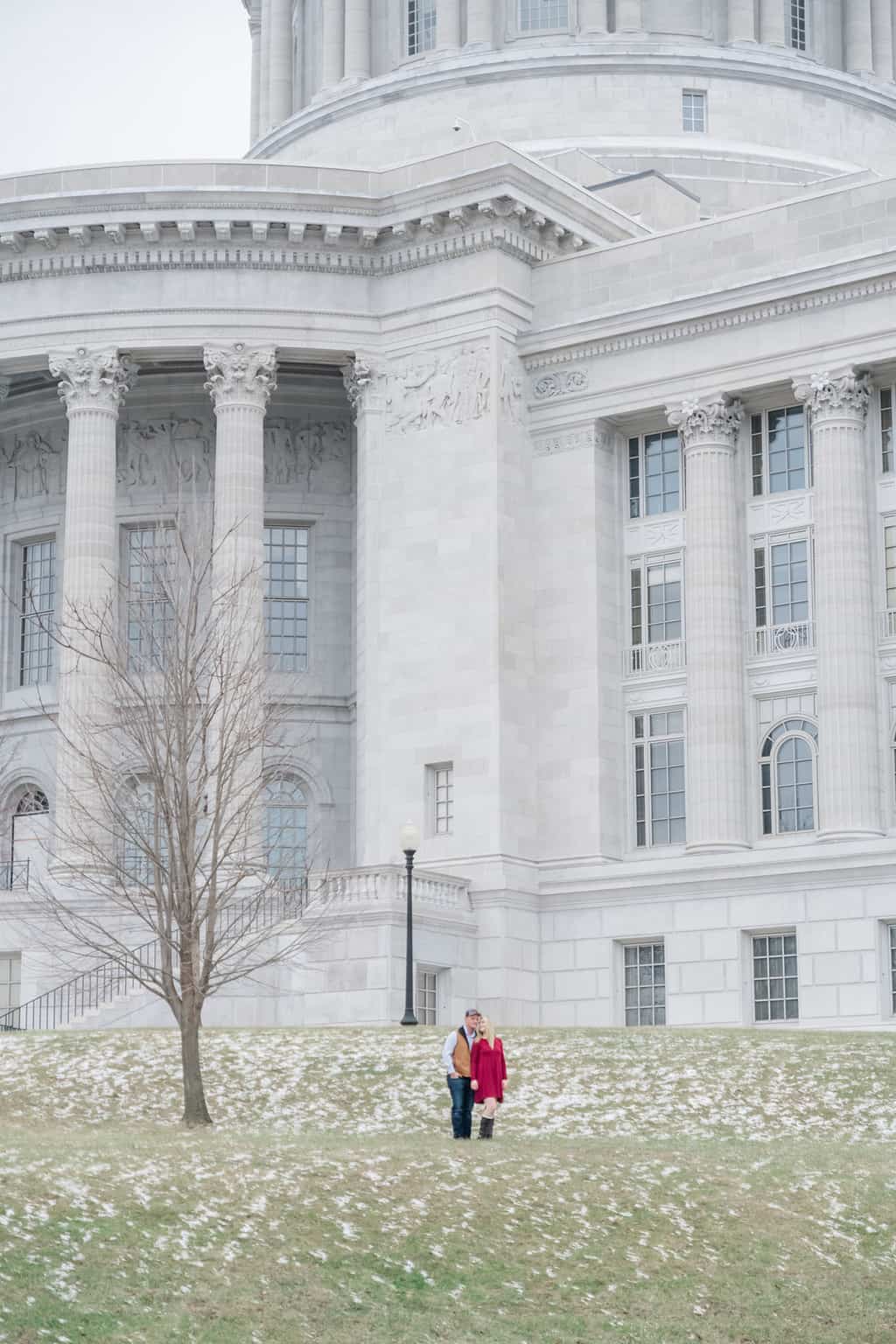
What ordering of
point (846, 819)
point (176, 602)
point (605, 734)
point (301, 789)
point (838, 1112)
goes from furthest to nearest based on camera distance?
point (301, 789) → point (605, 734) → point (846, 819) → point (176, 602) → point (838, 1112)

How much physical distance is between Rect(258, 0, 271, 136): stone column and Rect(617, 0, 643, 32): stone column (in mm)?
13820

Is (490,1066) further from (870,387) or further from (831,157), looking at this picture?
(831,157)

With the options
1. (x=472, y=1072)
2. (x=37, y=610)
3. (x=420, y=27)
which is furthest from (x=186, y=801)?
(x=420, y=27)

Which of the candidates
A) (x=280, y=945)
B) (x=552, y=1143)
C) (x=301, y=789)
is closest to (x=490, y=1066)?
(x=552, y=1143)

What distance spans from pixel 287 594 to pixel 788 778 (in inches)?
565

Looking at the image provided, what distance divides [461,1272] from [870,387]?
1198 inches

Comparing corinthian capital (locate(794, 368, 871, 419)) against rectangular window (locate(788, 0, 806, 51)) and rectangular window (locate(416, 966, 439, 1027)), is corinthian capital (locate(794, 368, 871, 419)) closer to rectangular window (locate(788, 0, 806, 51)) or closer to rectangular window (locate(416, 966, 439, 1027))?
rectangular window (locate(416, 966, 439, 1027))

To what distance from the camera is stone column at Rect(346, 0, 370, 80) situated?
2911 inches

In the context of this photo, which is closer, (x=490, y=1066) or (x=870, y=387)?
(x=490, y=1066)

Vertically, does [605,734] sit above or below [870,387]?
below

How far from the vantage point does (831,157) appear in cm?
7100

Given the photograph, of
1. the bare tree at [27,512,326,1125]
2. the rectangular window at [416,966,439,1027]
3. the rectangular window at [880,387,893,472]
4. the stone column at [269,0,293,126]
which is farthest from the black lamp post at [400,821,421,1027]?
the stone column at [269,0,293,126]

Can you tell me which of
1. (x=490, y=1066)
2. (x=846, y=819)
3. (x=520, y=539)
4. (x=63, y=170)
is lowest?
(x=490, y=1066)

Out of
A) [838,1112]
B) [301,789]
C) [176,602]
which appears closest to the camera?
[838,1112]
